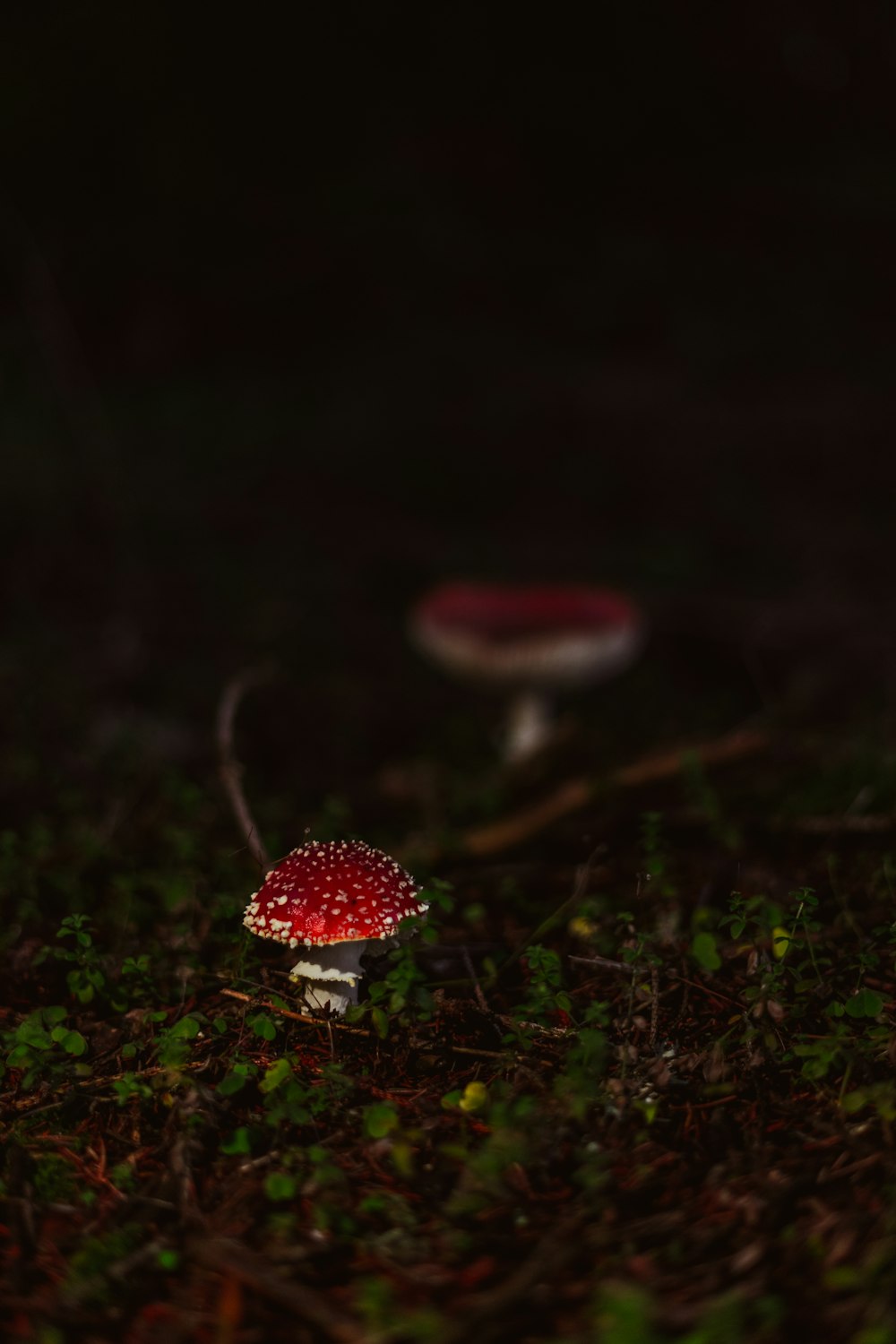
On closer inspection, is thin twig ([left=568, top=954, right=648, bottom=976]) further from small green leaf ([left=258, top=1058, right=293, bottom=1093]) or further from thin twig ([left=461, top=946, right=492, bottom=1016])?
small green leaf ([left=258, top=1058, right=293, bottom=1093])

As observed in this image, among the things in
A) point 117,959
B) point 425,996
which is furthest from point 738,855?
point 117,959

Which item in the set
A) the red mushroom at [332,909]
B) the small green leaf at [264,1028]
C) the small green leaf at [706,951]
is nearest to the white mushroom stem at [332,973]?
the red mushroom at [332,909]

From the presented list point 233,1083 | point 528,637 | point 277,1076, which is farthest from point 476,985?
point 528,637

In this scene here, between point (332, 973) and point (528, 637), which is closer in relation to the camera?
point (332, 973)

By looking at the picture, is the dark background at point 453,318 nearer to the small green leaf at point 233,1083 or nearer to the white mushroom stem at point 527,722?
the white mushroom stem at point 527,722

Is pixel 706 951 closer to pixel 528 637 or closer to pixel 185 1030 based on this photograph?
pixel 185 1030

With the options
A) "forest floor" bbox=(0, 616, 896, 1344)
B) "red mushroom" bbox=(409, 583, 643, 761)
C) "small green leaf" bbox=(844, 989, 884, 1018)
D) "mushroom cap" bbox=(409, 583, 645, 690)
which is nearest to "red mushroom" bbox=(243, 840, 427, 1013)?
"forest floor" bbox=(0, 616, 896, 1344)
